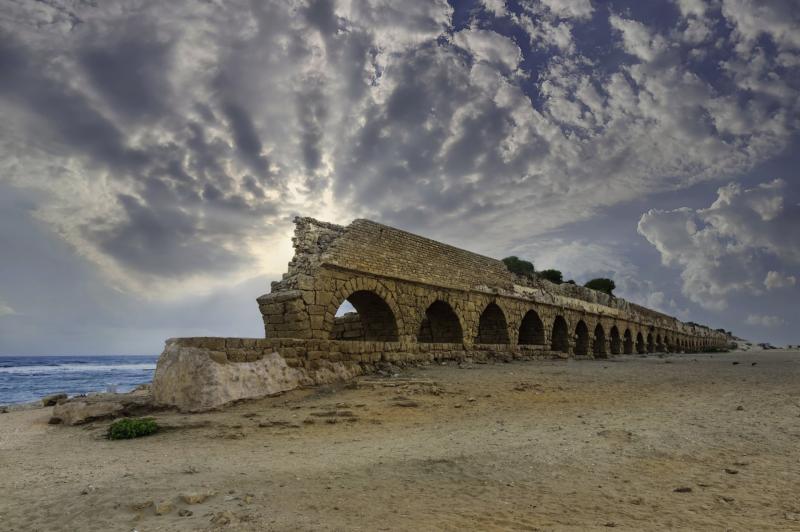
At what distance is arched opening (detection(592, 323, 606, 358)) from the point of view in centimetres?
2752

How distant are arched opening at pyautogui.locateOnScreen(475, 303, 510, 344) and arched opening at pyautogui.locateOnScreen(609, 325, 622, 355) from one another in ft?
45.5

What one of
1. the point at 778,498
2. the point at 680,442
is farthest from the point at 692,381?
the point at 778,498

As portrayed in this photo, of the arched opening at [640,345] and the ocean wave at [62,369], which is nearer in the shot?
the arched opening at [640,345]

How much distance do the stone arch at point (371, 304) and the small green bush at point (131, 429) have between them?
19.9ft

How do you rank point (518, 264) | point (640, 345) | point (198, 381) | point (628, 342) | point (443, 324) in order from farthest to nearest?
point (518, 264) → point (640, 345) → point (628, 342) → point (443, 324) → point (198, 381)

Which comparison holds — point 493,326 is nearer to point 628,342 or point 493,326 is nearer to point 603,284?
point 628,342

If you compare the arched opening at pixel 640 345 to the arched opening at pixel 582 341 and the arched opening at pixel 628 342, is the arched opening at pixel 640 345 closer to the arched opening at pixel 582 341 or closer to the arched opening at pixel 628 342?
the arched opening at pixel 628 342

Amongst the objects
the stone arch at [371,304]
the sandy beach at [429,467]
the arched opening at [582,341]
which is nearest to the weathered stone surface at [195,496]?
the sandy beach at [429,467]

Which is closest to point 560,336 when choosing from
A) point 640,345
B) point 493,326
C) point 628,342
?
point 493,326

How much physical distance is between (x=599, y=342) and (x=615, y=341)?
9.59ft

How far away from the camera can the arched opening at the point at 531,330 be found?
842 inches

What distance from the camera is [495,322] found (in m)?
19.2

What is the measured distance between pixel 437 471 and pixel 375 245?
1056cm

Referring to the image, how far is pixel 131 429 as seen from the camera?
21.0 ft
